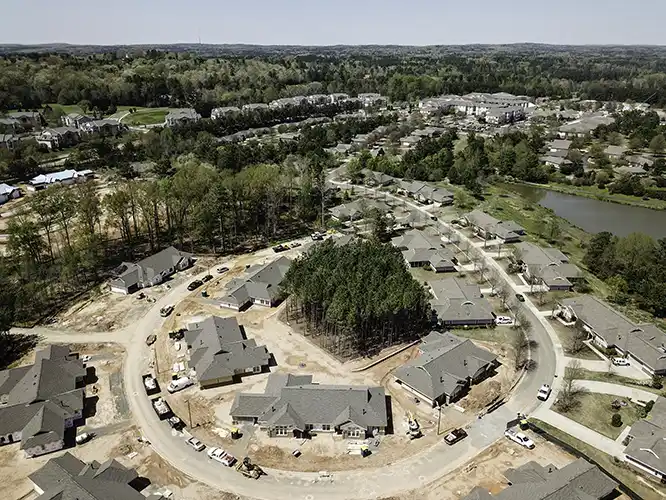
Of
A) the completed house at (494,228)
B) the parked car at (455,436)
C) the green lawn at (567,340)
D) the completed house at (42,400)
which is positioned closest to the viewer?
the completed house at (42,400)

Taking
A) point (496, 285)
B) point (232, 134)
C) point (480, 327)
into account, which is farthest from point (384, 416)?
point (232, 134)

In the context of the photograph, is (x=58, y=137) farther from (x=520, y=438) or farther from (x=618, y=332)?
(x=618, y=332)

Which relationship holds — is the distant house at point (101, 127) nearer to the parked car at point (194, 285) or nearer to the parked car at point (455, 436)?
the parked car at point (194, 285)

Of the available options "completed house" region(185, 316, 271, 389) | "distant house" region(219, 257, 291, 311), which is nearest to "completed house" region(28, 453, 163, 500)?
"completed house" region(185, 316, 271, 389)

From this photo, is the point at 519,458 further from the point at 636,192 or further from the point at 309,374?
the point at 636,192

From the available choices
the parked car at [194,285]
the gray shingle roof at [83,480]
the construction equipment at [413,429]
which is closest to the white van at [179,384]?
the gray shingle roof at [83,480]

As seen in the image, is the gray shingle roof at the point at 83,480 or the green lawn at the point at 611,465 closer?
the gray shingle roof at the point at 83,480

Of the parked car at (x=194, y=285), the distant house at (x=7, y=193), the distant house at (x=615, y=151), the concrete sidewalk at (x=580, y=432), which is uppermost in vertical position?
the distant house at (x=615, y=151)

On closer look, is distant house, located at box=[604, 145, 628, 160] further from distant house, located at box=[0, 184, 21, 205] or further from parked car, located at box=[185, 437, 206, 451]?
distant house, located at box=[0, 184, 21, 205]
